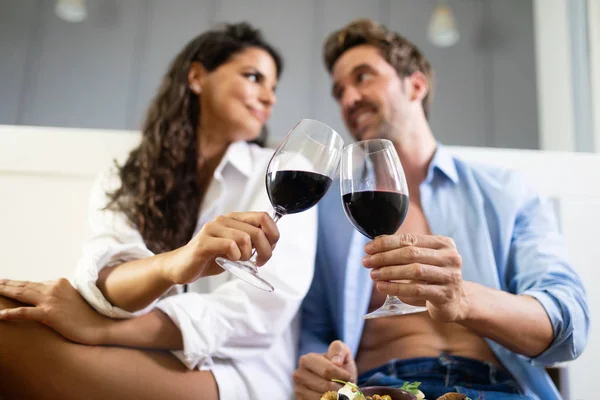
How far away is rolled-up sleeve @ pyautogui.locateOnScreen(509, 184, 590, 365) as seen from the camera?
1031 mm

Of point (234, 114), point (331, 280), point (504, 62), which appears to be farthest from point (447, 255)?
point (504, 62)

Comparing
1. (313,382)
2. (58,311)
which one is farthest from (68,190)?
(313,382)

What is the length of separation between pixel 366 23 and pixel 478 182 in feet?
2.36

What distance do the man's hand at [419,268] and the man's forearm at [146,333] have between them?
16.3 inches

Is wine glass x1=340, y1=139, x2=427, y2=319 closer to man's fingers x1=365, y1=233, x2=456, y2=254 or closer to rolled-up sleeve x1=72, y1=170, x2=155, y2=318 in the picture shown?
man's fingers x1=365, y1=233, x2=456, y2=254

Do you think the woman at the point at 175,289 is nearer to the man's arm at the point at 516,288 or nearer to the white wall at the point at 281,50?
the man's arm at the point at 516,288

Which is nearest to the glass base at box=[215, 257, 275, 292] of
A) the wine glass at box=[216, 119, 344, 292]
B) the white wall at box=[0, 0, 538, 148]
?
the wine glass at box=[216, 119, 344, 292]

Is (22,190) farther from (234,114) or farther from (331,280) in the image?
(331,280)

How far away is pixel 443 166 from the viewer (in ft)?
4.36

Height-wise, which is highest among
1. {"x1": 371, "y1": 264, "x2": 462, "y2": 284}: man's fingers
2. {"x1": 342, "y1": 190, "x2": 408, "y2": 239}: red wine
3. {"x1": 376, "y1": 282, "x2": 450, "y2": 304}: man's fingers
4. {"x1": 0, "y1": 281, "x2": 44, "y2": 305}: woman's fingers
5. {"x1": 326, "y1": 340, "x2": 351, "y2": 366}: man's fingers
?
{"x1": 342, "y1": 190, "x2": 408, "y2": 239}: red wine

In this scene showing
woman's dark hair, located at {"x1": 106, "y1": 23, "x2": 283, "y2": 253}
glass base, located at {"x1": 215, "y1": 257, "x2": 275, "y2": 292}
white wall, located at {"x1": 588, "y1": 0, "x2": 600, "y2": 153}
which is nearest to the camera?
glass base, located at {"x1": 215, "y1": 257, "x2": 275, "y2": 292}

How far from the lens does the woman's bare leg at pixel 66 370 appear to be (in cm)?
86

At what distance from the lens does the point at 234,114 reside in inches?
58.4

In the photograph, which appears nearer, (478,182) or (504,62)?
(478,182)
